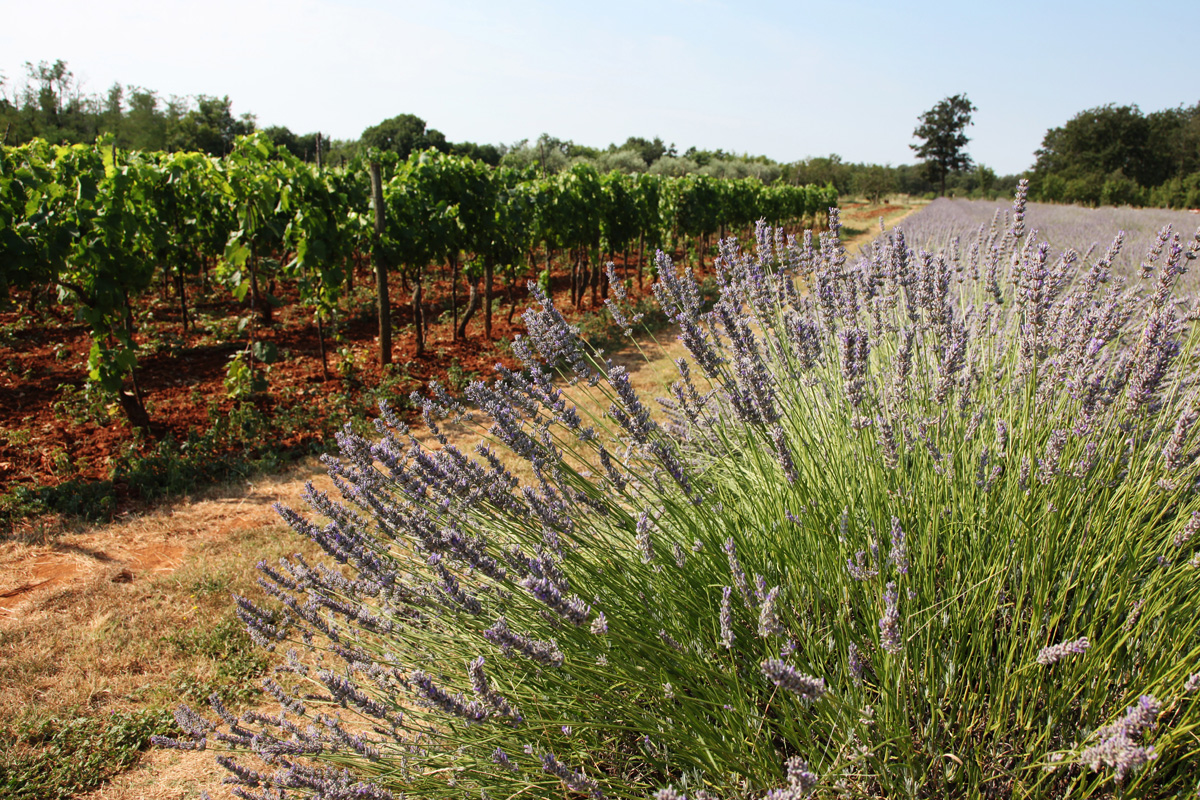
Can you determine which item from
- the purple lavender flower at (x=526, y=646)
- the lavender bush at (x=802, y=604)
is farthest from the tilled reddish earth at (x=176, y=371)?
the purple lavender flower at (x=526, y=646)

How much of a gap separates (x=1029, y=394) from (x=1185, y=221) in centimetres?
1998

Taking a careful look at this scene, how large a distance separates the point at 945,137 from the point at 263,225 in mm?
76490

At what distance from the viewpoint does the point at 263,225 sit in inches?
295

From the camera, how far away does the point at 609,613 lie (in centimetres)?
173

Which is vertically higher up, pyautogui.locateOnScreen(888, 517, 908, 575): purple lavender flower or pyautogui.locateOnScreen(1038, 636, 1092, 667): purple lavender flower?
pyautogui.locateOnScreen(888, 517, 908, 575): purple lavender flower

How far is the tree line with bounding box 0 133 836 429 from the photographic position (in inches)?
220

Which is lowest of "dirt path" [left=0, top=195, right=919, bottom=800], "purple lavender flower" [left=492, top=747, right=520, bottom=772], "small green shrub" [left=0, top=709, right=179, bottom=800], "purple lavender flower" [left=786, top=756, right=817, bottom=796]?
"small green shrub" [left=0, top=709, right=179, bottom=800]

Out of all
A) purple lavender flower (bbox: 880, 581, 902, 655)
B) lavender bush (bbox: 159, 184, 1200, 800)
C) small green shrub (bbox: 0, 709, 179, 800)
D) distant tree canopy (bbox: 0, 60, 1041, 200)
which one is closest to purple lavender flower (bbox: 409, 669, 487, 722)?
lavender bush (bbox: 159, 184, 1200, 800)

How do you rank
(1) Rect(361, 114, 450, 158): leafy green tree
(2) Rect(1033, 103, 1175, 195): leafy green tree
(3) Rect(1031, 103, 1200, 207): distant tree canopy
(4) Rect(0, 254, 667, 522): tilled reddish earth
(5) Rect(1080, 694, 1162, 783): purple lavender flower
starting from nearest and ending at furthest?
(5) Rect(1080, 694, 1162, 783): purple lavender flower → (4) Rect(0, 254, 667, 522): tilled reddish earth → (3) Rect(1031, 103, 1200, 207): distant tree canopy → (2) Rect(1033, 103, 1175, 195): leafy green tree → (1) Rect(361, 114, 450, 158): leafy green tree

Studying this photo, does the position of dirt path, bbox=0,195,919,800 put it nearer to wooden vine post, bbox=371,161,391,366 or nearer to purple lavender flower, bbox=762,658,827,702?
purple lavender flower, bbox=762,658,827,702

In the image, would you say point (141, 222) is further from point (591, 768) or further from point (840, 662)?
point (840, 662)

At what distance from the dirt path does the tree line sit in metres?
1.59

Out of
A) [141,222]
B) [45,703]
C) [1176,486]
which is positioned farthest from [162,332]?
[1176,486]

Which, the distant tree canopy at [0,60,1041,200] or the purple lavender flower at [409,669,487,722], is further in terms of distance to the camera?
the distant tree canopy at [0,60,1041,200]
